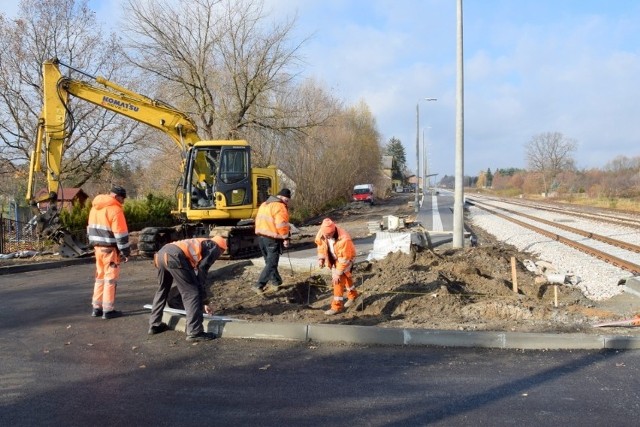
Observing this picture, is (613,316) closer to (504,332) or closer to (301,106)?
(504,332)

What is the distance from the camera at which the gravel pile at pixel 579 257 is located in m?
Answer: 11.1

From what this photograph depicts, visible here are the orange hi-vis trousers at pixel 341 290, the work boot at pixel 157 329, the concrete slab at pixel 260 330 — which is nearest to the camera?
the concrete slab at pixel 260 330

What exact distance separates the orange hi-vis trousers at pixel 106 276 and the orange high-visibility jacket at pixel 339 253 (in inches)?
115

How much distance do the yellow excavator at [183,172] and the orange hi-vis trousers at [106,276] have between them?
7.32 m

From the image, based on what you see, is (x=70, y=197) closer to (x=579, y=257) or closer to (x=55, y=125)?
(x=55, y=125)

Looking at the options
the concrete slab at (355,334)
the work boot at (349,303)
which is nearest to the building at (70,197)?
the work boot at (349,303)

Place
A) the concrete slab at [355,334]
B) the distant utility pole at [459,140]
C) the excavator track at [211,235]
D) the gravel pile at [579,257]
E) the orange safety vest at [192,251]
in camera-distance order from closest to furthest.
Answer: the concrete slab at [355,334]
the orange safety vest at [192,251]
the gravel pile at [579,257]
the distant utility pole at [459,140]
the excavator track at [211,235]

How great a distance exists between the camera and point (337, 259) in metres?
8.70

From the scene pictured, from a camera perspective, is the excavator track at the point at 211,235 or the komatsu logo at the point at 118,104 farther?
the komatsu logo at the point at 118,104

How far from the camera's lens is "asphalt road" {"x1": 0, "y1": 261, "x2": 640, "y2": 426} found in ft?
15.4

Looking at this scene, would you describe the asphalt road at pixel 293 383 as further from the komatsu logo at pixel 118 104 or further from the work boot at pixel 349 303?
the komatsu logo at pixel 118 104

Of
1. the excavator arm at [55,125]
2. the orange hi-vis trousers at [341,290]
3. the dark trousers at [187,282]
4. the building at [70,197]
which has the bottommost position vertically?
the orange hi-vis trousers at [341,290]

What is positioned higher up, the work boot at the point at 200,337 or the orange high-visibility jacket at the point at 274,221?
the orange high-visibility jacket at the point at 274,221

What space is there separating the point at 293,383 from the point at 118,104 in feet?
42.0
